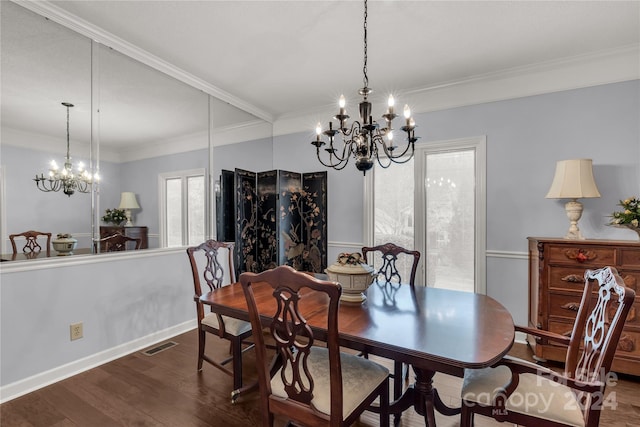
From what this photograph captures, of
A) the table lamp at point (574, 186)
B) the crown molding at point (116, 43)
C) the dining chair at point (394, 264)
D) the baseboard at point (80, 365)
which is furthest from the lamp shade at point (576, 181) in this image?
the baseboard at point (80, 365)

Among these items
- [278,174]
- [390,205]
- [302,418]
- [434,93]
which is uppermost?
[434,93]

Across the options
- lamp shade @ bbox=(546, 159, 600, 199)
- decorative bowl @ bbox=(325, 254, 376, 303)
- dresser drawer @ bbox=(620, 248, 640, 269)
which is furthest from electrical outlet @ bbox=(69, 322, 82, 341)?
dresser drawer @ bbox=(620, 248, 640, 269)

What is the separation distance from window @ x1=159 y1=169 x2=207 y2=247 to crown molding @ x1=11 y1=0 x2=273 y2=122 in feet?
3.03

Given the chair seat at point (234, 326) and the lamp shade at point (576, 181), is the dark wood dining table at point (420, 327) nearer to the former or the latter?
the chair seat at point (234, 326)

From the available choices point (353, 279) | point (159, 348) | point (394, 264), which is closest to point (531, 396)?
point (353, 279)

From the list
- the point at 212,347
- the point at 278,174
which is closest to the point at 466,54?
the point at 278,174

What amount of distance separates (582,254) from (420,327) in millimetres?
1929

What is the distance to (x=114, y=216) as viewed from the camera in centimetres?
265

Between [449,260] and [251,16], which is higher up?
[251,16]

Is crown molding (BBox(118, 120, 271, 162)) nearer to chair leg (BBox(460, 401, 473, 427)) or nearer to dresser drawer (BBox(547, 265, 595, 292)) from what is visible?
chair leg (BBox(460, 401, 473, 427))

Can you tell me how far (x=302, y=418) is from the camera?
4.51 ft

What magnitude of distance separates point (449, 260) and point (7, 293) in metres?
3.78

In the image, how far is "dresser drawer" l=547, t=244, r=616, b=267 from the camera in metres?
2.41

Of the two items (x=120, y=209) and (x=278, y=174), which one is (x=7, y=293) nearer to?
(x=120, y=209)
